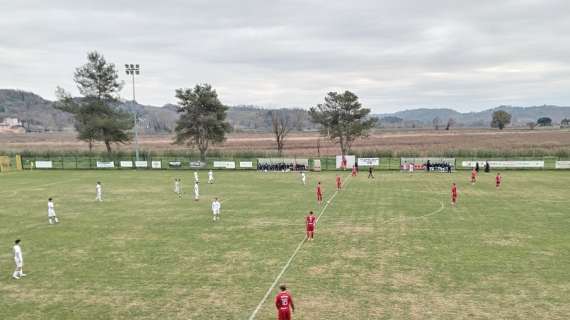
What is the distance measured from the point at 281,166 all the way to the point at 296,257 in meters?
42.0

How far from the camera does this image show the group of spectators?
6062cm

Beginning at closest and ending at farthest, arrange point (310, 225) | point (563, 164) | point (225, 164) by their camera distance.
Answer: point (310, 225), point (563, 164), point (225, 164)

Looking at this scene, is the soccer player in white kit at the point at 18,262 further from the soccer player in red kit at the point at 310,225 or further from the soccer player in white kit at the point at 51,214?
the soccer player in red kit at the point at 310,225

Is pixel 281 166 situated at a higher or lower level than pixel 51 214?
higher

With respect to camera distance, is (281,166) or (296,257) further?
(281,166)

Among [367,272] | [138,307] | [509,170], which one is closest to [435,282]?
[367,272]

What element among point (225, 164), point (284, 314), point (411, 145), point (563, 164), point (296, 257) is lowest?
point (296, 257)

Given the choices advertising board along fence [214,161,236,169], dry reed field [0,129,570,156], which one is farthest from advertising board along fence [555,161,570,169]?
advertising board along fence [214,161,236,169]

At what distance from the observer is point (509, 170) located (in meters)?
57.0

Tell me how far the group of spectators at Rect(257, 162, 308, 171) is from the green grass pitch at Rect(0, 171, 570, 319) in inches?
943

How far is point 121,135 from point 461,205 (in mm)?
58543

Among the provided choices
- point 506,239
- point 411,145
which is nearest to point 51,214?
point 506,239

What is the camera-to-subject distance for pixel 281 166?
60.8 metres

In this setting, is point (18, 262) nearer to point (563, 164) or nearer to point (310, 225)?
point (310, 225)
